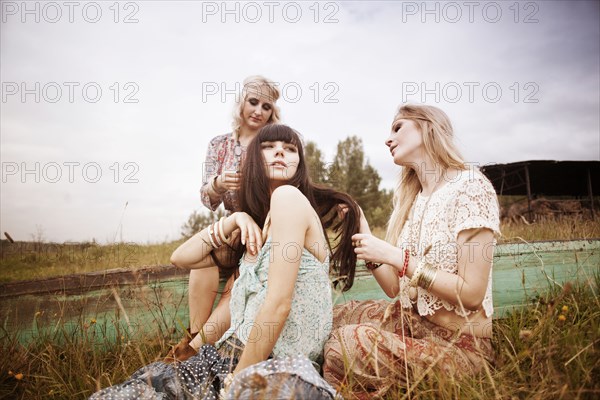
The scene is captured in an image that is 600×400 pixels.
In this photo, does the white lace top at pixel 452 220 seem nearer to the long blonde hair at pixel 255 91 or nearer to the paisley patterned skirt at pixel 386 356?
the paisley patterned skirt at pixel 386 356

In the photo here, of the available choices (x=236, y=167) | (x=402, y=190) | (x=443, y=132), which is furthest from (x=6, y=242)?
(x=443, y=132)

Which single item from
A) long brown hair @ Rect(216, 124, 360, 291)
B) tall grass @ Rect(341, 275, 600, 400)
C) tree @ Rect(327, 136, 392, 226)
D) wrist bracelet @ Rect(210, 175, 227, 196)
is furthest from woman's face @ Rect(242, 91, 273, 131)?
tree @ Rect(327, 136, 392, 226)

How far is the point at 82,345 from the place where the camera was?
105 inches

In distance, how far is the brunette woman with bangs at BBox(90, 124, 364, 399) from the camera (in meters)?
1.39

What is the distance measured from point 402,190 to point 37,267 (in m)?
3.75

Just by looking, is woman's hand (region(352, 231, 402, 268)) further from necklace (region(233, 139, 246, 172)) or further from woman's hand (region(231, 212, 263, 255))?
necklace (region(233, 139, 246, 172))

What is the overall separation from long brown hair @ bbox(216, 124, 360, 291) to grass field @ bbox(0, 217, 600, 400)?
812 millimetres

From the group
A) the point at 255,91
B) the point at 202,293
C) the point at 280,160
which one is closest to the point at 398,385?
the point at 280,160

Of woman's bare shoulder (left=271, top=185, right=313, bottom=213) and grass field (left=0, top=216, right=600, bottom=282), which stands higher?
woman's bare shoulder (left=271, top=185, right=313, bottom=213)

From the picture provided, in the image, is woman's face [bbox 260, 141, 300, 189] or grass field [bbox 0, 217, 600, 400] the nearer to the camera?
grass field [bbox 0, 217, 600, 400]

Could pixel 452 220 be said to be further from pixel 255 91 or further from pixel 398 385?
pixel 255 91

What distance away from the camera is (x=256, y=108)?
133 inches

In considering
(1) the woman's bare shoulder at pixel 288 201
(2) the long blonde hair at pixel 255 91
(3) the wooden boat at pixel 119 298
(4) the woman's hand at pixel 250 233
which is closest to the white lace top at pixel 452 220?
(1) the woman's bare shoulder at pixel 288 201

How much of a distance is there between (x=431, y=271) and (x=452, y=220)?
0.30m
